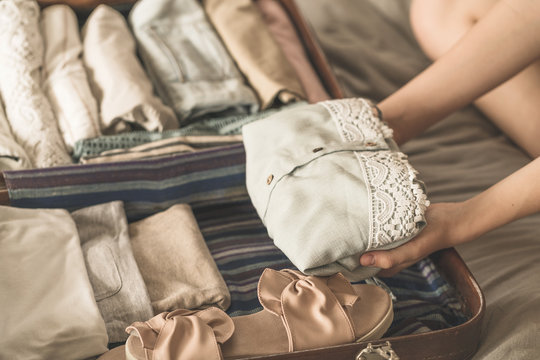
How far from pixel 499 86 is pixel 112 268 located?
732mm

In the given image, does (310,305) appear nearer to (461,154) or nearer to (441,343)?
(441,343)

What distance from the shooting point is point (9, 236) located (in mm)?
611

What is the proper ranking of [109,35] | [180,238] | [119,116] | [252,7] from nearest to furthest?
[180,238] → [119,116] → [109,35] → [252,7]

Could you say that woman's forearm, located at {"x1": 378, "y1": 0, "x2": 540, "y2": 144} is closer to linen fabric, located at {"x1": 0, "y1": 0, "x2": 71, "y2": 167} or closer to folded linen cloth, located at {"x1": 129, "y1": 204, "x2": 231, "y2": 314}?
folded linen cloth, located at {"x1": 129, "y1": 204, "x2": 231, "y2": 314}

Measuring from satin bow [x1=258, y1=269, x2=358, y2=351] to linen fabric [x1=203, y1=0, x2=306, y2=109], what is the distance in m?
0.40

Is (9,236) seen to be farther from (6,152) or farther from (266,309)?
(266,309)

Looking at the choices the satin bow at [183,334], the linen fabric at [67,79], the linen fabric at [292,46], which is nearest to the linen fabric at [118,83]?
the linen fabric at [67,79]

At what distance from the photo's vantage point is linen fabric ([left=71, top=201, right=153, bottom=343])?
0.59 meters

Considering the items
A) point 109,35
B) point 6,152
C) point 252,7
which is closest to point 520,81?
point 252,7

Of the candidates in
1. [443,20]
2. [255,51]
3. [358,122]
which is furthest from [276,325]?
[443,20]

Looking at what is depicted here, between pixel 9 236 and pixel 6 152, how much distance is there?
0.15 metres

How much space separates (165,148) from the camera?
0.80m

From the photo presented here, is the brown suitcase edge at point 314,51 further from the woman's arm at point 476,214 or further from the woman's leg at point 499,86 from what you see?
the woman's arm at point 476,214

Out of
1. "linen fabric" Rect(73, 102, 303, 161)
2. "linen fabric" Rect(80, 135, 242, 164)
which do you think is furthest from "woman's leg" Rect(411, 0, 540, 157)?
"linen fabric" Rect(80, 135, 242, 164)
